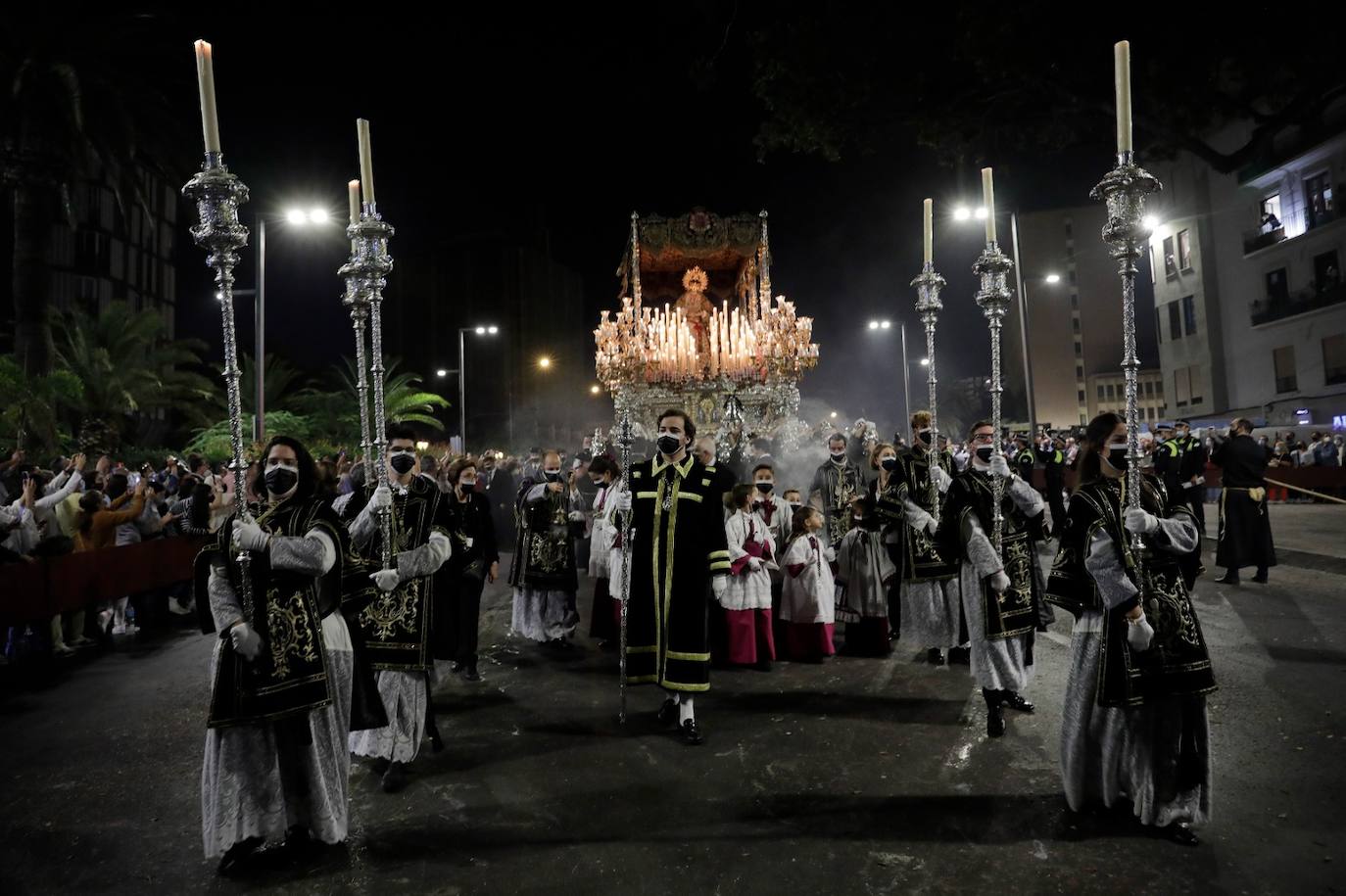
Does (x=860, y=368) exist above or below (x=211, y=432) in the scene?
above

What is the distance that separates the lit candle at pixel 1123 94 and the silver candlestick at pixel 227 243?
165 inches

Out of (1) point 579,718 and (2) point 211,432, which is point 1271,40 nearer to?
(1) point 579,718

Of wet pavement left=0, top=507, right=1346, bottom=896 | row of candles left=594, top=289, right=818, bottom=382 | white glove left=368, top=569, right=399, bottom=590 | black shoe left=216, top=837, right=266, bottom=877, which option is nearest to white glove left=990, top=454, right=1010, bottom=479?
wet pavement left=0, top=507, right=1346, bottom=896

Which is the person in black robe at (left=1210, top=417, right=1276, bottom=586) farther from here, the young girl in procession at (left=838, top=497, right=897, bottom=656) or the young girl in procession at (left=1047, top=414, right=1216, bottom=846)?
the young girl in procession at (left=1047, top=414, right=1216, bottom=846)

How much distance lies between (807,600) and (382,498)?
435 centimetres

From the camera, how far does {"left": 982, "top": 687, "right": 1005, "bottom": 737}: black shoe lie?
5.34m

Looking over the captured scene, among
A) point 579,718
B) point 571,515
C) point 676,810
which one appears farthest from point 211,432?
point 676,810

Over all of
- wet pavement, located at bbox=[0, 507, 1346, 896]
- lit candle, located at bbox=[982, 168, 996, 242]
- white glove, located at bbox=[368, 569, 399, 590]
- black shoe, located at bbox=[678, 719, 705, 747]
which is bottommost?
wet pavement, located at bbox=[0, 507, 1346, 896]

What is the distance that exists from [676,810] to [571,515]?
15.0ft

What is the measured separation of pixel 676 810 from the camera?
432 cm

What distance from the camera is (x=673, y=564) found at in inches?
228

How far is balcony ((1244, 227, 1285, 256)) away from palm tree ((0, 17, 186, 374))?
38.0m

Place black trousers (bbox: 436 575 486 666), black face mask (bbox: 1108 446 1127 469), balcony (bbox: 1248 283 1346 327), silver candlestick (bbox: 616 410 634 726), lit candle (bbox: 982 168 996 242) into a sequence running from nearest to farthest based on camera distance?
black face mask (bbox: 1108 446 1127 469)
lit candle (bbox: 982 168 996 242)
silver candlestick (bbox: 616 410 634 726)
black trousers (bbox: 436 575 486 666)
balcony (bbox: 1248 283 1346 327)

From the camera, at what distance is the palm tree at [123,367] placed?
2314cm
